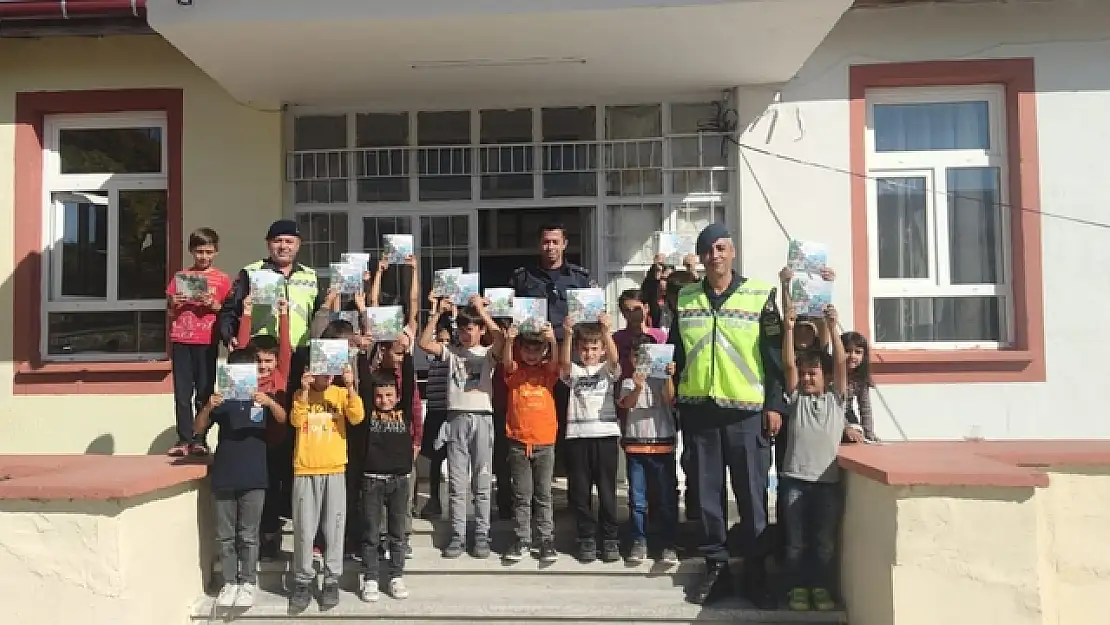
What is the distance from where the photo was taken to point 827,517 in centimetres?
421

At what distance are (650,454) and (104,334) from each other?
180 inches

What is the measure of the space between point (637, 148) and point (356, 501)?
338 cm

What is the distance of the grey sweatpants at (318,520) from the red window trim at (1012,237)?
381 centimetres

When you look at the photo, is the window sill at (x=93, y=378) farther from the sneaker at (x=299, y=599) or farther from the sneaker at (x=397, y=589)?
the sneaker at (x=397, y=589)

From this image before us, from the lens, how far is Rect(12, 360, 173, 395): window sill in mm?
6148

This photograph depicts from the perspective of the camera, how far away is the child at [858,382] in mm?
4492

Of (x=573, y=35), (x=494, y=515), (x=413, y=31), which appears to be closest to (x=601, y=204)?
(x=573, y=35)

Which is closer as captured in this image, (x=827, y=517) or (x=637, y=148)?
(x=827, y=517)

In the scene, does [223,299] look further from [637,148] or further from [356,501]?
[637,148]

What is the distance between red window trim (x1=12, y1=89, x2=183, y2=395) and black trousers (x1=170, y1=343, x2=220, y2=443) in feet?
4.22

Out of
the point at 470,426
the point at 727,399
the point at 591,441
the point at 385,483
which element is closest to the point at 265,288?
the point at 385,483

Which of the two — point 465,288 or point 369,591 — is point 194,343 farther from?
point 369,591

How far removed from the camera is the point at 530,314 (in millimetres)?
4387

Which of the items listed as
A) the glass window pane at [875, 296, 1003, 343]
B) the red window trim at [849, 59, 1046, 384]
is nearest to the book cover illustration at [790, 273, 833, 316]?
the red window trim at [849, 59, 1046, 384]
